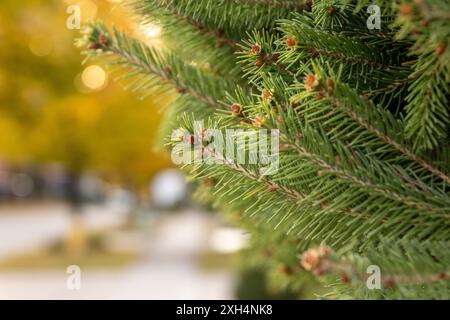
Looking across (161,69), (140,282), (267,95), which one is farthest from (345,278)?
(140,282)

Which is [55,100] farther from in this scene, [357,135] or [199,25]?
[357,135]

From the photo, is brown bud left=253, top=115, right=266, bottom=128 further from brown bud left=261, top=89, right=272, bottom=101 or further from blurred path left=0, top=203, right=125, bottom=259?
blurred path left=0, top=203, right=125, bottom=259

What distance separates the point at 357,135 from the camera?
1.25 metres

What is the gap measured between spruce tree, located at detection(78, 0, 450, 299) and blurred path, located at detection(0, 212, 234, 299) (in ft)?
22.2

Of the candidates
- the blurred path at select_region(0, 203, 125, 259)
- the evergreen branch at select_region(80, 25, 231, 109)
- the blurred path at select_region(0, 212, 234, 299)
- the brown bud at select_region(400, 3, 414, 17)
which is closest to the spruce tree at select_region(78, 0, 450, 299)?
the brown bud at select_region(400, 3, 414, 17)

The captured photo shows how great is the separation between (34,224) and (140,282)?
52.2 ft

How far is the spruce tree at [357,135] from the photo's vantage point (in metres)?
1.02

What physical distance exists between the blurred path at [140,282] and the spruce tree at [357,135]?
6.77 meters

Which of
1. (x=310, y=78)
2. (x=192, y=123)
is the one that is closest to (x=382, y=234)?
(x=310, y=78)

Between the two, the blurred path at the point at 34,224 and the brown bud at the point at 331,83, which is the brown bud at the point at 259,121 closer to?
the brown bud at the point at 331,83

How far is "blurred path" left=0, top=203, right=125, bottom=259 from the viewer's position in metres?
16.0

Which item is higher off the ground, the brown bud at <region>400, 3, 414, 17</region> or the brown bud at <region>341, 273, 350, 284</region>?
the brown bud at <region>400, 3, 414, 17</region>
